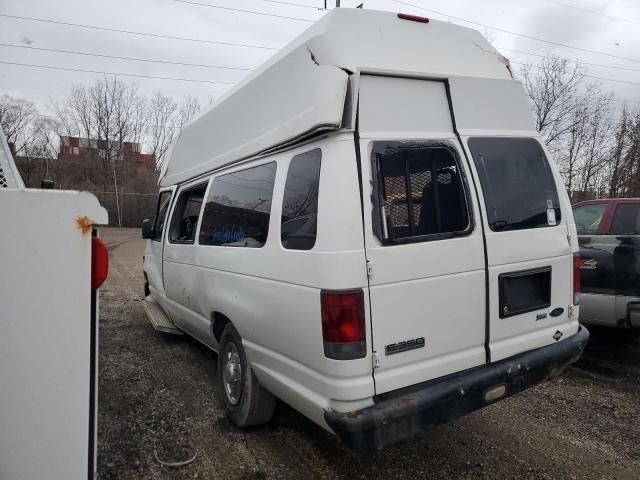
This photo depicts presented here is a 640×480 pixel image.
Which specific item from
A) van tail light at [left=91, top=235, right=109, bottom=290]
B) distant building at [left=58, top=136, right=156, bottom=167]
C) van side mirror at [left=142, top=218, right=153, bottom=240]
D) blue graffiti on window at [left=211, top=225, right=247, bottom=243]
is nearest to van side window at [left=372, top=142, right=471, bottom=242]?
blue graffiti on window at [left=211, top=225, right=247, bottom=243]

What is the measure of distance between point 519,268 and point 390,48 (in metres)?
1.64

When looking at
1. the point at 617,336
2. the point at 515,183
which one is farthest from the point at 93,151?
the point at 515,183

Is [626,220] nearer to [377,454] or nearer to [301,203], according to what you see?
[377,454]

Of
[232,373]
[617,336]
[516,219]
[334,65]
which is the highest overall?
[334,65]

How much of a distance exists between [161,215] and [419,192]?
4103mm

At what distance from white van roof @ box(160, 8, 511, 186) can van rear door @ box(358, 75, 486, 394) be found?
153 millimetres

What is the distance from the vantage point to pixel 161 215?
18.9ft

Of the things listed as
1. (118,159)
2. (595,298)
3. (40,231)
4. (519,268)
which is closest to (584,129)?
(595,298)

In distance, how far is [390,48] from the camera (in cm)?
269

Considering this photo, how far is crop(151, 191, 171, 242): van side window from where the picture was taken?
5.56 meters

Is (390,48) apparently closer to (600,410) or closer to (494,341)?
(494,341)

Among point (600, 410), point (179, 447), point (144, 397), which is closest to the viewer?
point (179, 447)

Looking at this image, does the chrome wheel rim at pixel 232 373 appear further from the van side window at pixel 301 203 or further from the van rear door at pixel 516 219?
the van rear door at pixel 516 219

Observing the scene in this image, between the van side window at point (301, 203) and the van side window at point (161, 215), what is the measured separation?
10.3 ft
